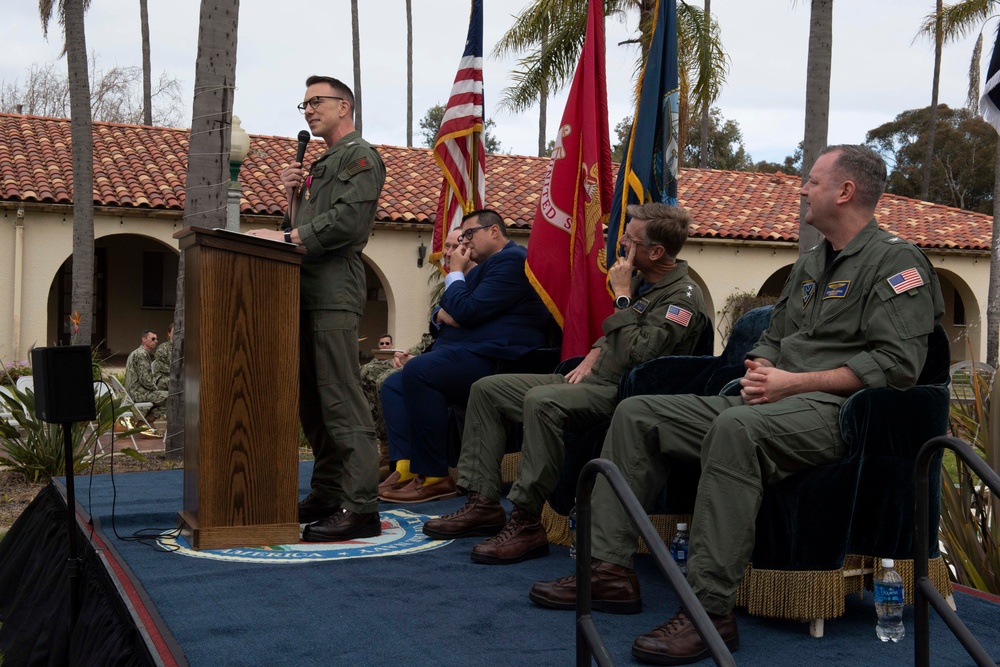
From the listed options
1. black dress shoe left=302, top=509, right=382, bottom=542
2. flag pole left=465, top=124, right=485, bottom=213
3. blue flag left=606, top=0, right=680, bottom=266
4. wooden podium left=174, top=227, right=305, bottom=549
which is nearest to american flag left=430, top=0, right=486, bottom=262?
flag pole left=465, top=124, right=485, bottom=213

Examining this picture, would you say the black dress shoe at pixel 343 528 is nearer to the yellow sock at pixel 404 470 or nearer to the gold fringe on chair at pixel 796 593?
the yellow sock at pixel 404 470

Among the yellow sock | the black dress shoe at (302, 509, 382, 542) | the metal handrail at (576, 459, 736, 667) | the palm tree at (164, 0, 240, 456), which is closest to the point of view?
the metal handrail at (576, 459, 736, 667)

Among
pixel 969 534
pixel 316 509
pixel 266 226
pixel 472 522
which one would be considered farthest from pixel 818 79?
pixel 266 226

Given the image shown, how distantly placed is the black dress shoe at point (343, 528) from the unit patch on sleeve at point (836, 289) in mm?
2125

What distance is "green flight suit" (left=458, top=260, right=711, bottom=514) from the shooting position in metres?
3.94

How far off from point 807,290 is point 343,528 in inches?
83.3

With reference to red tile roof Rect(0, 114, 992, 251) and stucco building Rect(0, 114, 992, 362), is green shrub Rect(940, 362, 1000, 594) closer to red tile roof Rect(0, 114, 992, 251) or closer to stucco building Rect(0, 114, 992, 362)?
red tile roof Rect(0, 114, 992, 251)

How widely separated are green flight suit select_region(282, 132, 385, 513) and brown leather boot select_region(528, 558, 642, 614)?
51.0 inches

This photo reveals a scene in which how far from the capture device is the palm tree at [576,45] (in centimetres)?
1586

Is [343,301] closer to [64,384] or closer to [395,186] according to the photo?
[64,384]

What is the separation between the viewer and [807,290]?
3523 mm

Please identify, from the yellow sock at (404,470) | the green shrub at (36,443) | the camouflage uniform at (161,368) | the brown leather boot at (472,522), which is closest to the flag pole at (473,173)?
the yellow sock at (404,470)

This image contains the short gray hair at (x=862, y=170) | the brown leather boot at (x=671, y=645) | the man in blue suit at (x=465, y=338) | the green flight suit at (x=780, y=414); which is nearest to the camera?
the brown leather boot at (x=671, y=645)

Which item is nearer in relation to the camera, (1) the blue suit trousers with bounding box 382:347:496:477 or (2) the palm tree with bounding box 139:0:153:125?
(1) the blue suit trousers with bounding box 382:347:496:477
